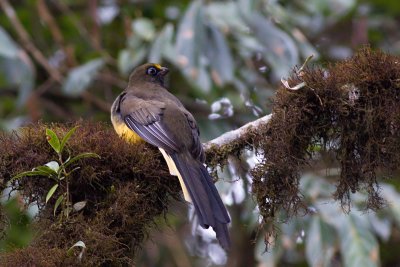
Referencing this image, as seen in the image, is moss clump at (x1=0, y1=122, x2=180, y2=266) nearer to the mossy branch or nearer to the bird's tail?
the mossy branch

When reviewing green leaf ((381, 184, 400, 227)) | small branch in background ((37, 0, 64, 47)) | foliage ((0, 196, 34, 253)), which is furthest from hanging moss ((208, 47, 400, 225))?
small branch in background ((37, 0, 64, 47))

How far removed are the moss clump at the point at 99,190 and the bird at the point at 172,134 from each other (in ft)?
0.42

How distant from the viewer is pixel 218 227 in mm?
3605

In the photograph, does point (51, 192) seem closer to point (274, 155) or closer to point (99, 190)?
point (99, 190)

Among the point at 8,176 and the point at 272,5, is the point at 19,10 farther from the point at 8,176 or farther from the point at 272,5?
the point at 8,176

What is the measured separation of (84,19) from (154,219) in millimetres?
4472

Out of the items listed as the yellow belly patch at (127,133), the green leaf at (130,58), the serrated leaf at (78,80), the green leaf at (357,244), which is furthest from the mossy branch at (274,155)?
the serrated leaf at (78,80)

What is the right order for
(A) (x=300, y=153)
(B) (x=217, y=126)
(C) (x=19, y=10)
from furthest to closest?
(C) (x=19, y=10), (B) (x=217, y=126), (A) (x=300, y=153)

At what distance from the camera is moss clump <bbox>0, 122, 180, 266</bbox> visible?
352 centimetres

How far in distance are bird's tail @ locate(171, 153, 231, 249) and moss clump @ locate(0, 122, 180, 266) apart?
11cm

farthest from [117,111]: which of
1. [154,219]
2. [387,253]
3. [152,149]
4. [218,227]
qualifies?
[387,253]

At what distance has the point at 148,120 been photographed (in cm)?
457

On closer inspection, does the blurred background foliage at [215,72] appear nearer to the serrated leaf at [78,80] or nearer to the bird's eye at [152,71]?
the serrated leaf at [78,80]

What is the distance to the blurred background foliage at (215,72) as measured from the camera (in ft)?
16.8
